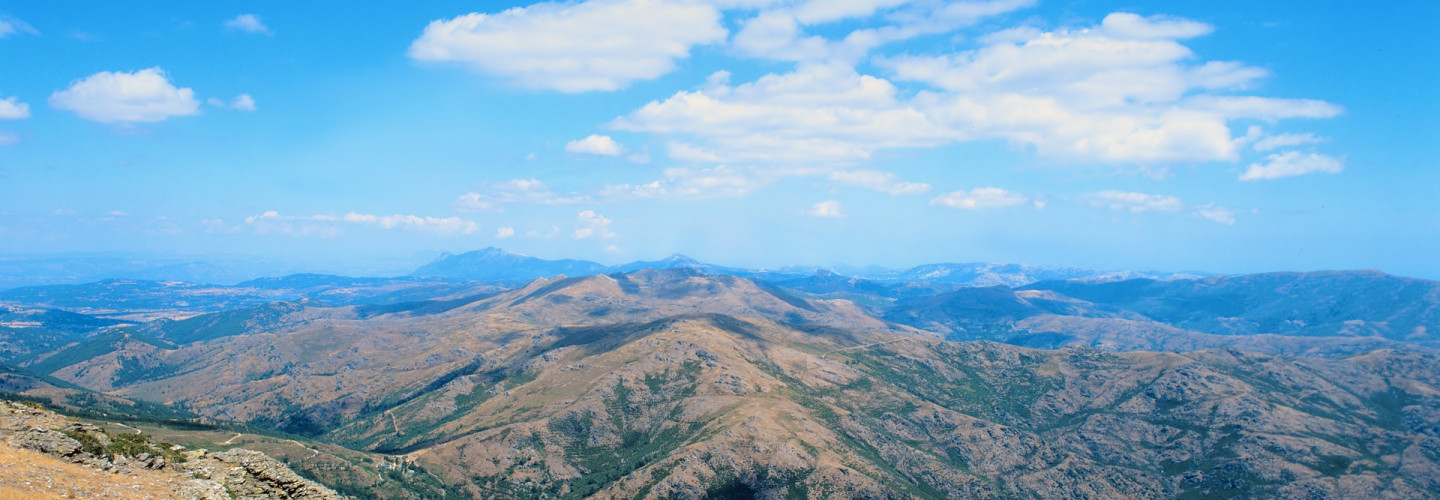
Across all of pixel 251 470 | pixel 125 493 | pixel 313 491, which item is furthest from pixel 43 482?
pixel 313 491

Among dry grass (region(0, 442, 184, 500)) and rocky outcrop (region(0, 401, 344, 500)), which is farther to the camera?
rocky outcrop (region(0, 401, 344, 500))

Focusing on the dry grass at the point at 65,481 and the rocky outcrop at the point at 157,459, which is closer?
the dry grass at the point at 65,481

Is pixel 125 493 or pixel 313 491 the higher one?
pixel 125 493

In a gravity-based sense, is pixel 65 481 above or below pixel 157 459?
above

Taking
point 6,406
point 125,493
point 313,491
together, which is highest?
point 6,406

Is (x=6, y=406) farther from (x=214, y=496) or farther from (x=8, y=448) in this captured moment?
(x=214, y=496)

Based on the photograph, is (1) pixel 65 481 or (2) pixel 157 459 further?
(2) pixel 157 459

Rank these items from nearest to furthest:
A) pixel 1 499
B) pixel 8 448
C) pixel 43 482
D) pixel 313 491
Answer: pixel 1 499, pixel 43 482, pixel 8 448, pixel 313 491

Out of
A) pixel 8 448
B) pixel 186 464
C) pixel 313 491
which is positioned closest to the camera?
pixel 8 448
